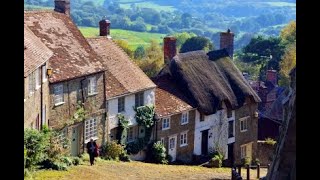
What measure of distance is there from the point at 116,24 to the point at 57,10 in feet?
418

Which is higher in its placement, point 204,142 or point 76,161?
point 76,161

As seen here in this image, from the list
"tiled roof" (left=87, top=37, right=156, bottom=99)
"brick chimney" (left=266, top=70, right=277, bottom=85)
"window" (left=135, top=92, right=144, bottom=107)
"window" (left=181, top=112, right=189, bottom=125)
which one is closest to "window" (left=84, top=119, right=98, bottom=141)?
"tiled roof" (left=87, top=37, right=156, bottom=99)

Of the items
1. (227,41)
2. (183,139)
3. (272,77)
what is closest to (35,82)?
(183,139)

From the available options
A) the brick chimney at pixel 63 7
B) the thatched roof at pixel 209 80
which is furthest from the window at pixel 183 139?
the brick chimney at pixel 63 7

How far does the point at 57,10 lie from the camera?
1390 inches

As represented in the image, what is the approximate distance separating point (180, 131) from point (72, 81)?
9.07 meters

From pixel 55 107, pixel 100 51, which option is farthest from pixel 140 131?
pixel 55 107

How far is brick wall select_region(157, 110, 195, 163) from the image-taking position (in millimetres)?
35594

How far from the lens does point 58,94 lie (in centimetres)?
2894

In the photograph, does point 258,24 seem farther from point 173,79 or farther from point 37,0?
point 173,79

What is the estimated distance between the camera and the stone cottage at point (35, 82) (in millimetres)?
24219

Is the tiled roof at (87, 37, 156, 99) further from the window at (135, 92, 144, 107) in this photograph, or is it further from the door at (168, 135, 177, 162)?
the door at (168, 135, 177, 162)

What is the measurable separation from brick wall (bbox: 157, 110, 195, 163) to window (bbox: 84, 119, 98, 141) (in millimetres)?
4507

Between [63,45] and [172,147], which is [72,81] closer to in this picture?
[63,45]
